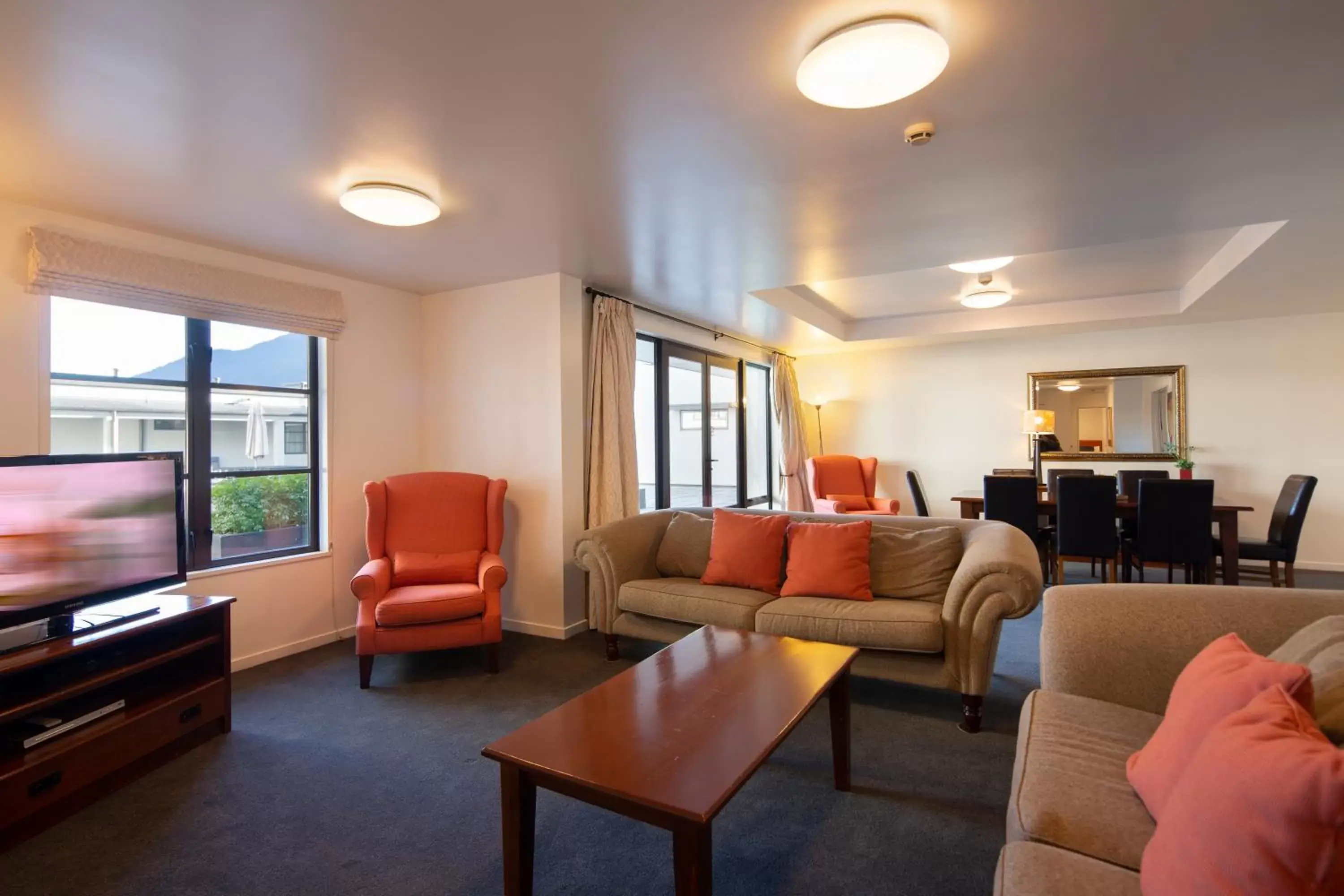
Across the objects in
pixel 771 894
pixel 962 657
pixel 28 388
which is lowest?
pixel 771 894

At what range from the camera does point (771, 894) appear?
1.67 meters

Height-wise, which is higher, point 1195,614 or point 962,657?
point 1195,614

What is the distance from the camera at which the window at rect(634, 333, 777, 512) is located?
525 cm

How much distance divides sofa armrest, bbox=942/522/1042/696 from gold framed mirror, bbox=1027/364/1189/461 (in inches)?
168

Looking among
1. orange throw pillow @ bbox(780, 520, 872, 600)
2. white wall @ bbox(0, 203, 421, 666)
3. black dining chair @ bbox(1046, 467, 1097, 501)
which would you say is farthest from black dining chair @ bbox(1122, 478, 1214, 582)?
white wall @ bbox(0, 203, 421, 666)

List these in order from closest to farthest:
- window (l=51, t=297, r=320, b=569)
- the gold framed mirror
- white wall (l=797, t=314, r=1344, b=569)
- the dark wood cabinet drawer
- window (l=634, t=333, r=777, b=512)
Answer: the dark wood cabinet drawer → window (l=51, t=297, r=320, b=569) → window (l=634, t=333, r=777, b=512) → white wall (l=797, t=314, r=1344, b=569) → the gold framed mirror

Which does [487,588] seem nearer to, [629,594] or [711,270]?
[629,594]

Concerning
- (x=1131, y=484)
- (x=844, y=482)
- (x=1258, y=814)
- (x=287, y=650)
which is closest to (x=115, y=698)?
(x=287, y=650)

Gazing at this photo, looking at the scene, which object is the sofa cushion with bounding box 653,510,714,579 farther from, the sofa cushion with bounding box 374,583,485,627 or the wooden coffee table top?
the wooden coffee table top

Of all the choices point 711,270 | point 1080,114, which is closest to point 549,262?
point 711,270

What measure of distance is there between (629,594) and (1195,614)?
2.40 metres

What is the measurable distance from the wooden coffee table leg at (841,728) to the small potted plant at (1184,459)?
17.2 ft

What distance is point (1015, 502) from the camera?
4.91 meters

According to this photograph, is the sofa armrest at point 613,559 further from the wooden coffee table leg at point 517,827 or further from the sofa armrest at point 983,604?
the wooden coffee table leg at point 517,827
